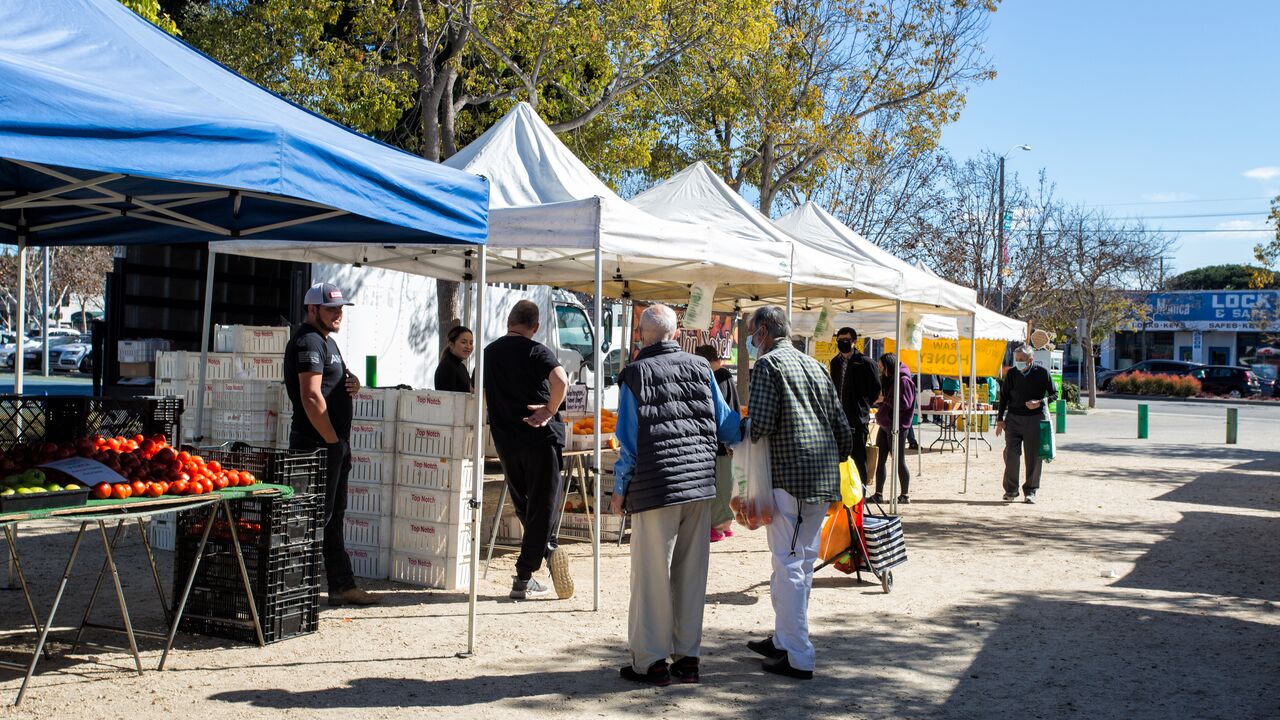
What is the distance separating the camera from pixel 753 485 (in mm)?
5922

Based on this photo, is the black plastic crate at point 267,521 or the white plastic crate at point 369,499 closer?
the black plastic crate at point 267,521

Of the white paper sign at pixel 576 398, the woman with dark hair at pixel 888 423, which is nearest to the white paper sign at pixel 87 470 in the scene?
the white paper sign at pixel 576 398

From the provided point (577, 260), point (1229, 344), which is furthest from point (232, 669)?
point (1229, 344)

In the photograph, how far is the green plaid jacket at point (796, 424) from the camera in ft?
19.0

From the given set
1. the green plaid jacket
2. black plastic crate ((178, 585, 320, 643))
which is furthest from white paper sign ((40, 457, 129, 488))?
the green plaid jacket

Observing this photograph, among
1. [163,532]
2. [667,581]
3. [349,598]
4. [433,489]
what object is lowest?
[349,598]

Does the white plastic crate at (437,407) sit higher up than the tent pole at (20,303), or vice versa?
the tent pole at (20,303)

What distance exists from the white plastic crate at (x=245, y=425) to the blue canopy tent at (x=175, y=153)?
2.05 metres

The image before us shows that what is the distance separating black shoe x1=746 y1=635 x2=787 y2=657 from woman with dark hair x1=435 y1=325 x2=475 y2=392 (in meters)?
3.49

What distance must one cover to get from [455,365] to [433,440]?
1217 millimetres

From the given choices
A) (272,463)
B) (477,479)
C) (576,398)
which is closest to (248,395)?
(576,398)

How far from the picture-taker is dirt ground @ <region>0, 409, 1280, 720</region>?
536 cm

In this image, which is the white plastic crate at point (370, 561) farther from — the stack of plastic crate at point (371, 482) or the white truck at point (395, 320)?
the white truck at point (395, 320)

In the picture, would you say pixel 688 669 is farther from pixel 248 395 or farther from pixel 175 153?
pixel 248 395
